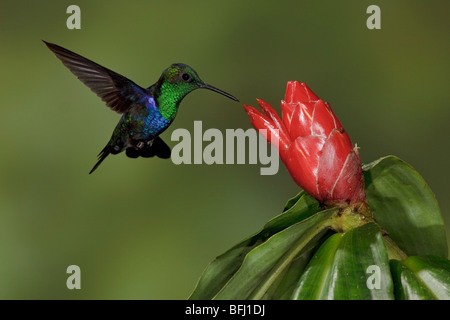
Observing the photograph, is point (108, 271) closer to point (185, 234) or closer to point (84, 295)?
point (84, 295)

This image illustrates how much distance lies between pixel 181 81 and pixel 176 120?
3.69ft

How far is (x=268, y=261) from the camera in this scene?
2.56ft

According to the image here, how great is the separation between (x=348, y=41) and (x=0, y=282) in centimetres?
150

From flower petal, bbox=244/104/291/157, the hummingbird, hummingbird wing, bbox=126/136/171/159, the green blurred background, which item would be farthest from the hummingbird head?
the green blurred background

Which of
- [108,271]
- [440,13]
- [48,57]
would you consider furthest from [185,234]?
[440,13]

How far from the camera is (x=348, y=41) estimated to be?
2.46 meters

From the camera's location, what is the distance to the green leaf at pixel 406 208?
0.90 metres

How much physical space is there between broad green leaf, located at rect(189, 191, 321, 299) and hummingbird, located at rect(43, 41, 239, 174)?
1.09ft

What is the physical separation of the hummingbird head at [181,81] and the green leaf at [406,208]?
33 centimetres

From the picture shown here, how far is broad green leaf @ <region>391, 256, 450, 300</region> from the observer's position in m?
0.76

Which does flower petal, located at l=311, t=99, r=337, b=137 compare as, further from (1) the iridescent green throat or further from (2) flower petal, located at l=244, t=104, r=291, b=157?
(1) the iridescent green throat

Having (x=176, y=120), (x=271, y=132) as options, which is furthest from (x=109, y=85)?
(x=176, y=120)

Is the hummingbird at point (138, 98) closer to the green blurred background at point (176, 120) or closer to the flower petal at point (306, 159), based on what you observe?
the flower petal at point (306, 159)

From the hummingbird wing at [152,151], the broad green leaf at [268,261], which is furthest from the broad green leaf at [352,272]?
the hummingbird wing at [152,151]
